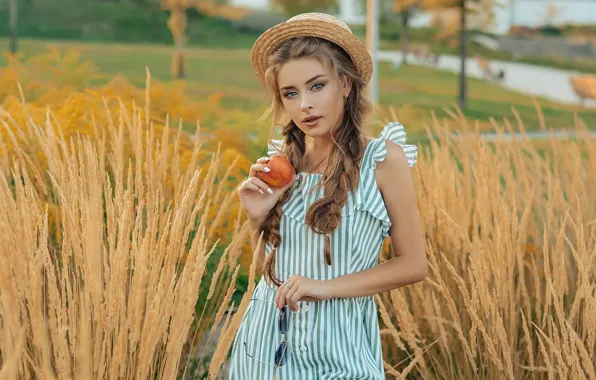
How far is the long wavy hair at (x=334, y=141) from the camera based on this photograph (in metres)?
1.70

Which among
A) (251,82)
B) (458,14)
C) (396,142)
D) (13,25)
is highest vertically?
(458,14)

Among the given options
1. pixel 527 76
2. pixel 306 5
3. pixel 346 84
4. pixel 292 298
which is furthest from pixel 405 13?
pixel 292 298

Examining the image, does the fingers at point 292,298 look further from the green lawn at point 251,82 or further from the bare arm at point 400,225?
the green lawn at point 251,82

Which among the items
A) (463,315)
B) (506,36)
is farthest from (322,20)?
(506,36)

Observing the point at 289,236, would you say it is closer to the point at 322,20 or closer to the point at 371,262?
the point at 371,262

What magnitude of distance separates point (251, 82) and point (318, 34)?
13334 millimetres

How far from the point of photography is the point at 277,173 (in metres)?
1.71

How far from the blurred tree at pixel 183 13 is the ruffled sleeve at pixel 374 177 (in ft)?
43.2

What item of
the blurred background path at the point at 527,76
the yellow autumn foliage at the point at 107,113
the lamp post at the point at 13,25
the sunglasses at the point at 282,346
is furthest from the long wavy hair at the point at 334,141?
the blurred background path at the point at 527,76

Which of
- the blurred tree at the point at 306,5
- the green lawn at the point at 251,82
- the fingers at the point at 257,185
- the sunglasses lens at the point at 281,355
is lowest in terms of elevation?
the sunglasses lens at the point at 281,355

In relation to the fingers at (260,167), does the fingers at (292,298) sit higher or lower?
lower

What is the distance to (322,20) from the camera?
1789 mm

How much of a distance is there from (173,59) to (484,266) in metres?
13.5

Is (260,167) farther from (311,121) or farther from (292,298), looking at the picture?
(292,298)
